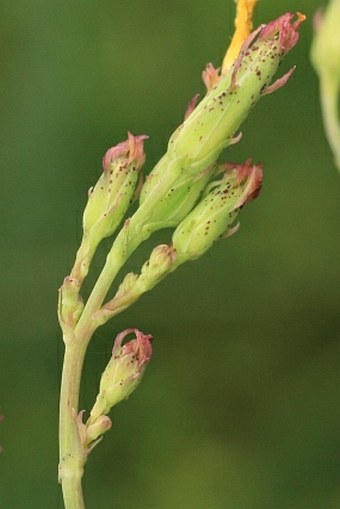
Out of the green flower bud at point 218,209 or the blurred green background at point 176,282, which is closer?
the green flower bud at point 218,209

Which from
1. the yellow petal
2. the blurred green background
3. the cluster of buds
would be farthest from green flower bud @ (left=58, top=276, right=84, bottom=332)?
the blurred green background

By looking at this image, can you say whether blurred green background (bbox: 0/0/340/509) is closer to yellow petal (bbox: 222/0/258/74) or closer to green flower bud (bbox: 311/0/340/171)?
yellow petal (bbox: 222/0/258/74)

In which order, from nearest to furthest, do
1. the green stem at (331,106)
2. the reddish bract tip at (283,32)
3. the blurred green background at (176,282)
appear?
the green stem at (331,106) < the reddish bract tip at (283,32) < the blurred green background at (176,282)

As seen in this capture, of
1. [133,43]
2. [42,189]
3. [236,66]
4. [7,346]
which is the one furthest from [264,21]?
[236,66]

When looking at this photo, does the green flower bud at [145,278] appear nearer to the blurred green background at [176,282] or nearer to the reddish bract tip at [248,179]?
the reddish bract tip at [248,179]

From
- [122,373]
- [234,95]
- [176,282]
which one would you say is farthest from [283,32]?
[176,282]

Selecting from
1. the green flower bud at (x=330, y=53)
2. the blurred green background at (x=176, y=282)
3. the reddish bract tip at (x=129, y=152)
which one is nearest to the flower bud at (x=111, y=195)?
the reddish bract tip at (x=129, y=152)
